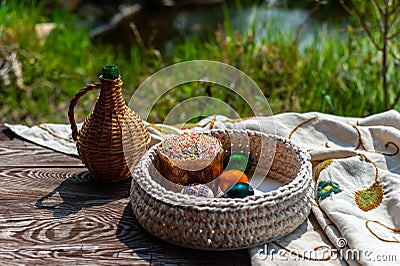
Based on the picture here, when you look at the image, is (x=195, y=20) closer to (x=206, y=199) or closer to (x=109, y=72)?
(x=109, y=72)

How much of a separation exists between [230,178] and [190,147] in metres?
0.10

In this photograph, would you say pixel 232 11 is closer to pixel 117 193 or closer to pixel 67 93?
pixel 67 93

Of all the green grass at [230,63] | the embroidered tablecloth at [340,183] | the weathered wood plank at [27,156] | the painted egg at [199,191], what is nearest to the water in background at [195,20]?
the green grass at [230,63]

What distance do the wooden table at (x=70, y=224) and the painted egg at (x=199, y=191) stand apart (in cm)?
11

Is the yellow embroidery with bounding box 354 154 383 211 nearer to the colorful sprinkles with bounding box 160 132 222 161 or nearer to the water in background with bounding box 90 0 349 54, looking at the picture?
the colorful sprinkles with bounding box 160 132 222 161

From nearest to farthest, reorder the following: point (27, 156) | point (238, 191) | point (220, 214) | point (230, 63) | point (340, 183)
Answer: point (220, 214)
point (238, 191)
point (340, 183)
point (27, 156)
point (230, 63)

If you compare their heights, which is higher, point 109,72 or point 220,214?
point 109,72

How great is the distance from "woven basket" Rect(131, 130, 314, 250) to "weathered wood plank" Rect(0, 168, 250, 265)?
1.1 inches

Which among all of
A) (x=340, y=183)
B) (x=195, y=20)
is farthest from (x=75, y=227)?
(x=195, y=20)

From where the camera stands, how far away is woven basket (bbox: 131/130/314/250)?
2.91ft

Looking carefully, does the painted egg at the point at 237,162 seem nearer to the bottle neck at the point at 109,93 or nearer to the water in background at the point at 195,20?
the bottle neck at the point at 109,93

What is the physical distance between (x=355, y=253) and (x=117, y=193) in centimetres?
49

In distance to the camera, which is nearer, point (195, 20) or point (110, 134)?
point (110, 134)

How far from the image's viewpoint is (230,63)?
2.23 meters
